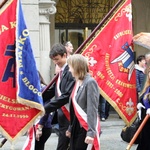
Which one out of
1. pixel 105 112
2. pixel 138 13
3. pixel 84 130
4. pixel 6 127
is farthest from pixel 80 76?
pixel 138 13

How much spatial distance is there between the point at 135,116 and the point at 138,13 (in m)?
9.29

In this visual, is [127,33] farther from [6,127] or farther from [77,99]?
[6,127]

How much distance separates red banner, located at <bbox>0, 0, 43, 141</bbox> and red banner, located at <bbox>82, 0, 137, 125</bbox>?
962 millimetres

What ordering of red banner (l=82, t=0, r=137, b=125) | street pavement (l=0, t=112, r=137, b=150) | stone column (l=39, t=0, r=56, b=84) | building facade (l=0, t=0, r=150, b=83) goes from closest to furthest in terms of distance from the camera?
red banner (l=82, t=0, r=137, b=125), street pavement (l=0, t=112, r=137, b=150), stone column (l=39, t=0, r=56, b=84), building facade (l=0, t=0, r=150, b=83)

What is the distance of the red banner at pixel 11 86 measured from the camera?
5523 mm

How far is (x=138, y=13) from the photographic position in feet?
50.0

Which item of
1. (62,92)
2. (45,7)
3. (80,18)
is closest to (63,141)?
(62,92)

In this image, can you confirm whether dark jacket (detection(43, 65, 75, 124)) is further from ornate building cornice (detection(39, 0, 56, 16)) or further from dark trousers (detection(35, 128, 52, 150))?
ornate building cornice (detection(39, 0, 56, 16))

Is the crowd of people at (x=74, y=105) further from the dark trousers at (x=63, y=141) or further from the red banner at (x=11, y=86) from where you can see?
the red banner at (x=11, y=86)

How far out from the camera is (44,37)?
38.8 ft

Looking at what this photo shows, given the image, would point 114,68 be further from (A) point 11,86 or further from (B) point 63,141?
(A) point 11,86

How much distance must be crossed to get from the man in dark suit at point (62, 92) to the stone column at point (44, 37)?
17.9ft

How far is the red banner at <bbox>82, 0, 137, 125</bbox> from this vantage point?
20.5ft

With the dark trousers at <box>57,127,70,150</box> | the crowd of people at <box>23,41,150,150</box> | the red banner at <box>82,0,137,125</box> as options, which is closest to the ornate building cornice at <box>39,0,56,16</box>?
the crowd of people at <box>23,41,150,150</box>
